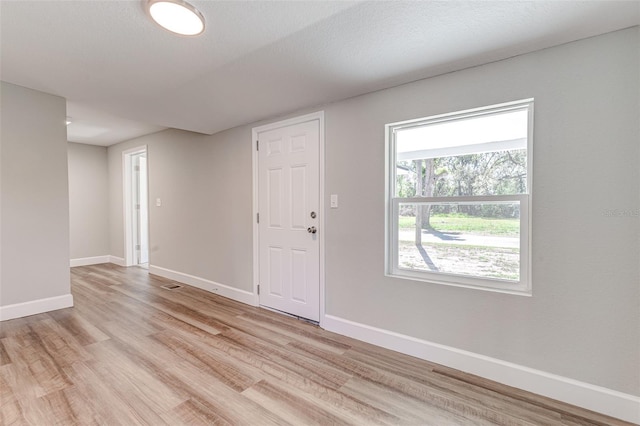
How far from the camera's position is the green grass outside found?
2.03m

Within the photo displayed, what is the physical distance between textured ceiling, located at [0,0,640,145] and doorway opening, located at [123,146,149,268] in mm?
2899

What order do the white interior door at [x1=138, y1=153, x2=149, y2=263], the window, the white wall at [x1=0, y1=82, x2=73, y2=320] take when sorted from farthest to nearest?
1. the white interior door at [x1=138, y1=153, x2=149, y2=263]
2. the white wall at [x1=0, y1=82, x2=73, y2=320]
3. the window

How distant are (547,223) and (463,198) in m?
0.52

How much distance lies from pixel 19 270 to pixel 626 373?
4.75 m

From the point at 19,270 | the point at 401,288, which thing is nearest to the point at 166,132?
the point at 19,270

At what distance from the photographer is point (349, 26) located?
167cm

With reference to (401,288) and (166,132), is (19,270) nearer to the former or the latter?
(166,132)

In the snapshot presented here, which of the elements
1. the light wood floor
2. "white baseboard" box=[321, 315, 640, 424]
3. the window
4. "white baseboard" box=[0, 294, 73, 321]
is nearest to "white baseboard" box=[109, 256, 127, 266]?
"white baseboard" box=[0, 294, 73, 321]

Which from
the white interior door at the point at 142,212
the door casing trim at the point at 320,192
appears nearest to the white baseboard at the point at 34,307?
the door casing trim at the point at 320,192

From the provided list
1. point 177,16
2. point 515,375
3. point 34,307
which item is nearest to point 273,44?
point 177,16

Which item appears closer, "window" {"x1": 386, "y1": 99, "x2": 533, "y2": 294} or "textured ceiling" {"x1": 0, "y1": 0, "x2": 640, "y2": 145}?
"textured ceiling" {"x1": 0, "y1": 0, "x2": 640, "y2": 145}

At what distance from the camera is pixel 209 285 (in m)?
4.07

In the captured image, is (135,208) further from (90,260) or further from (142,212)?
(90,260)

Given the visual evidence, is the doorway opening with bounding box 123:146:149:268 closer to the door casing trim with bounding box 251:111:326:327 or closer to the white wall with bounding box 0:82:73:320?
the white wall with bounding box 0:82:73:320
